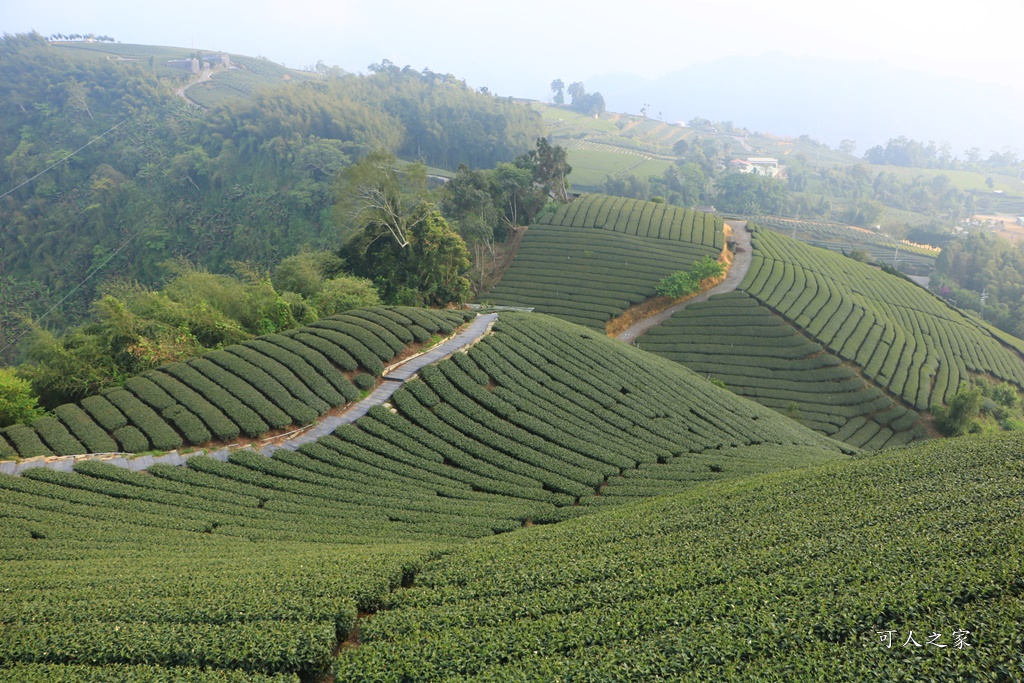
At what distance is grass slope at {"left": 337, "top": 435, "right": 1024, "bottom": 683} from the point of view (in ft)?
34.2

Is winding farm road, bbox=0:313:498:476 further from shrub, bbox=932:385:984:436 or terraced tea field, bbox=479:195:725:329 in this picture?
shrub, bbox=932:385:984:436

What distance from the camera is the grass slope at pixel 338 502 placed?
474 inches

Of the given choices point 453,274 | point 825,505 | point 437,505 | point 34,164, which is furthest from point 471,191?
point 34,164

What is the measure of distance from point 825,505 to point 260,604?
14.8 meters

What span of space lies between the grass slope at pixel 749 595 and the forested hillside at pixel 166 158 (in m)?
62.6

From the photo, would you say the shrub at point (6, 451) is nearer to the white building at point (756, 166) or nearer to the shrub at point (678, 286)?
the shrub at point (678, 286)

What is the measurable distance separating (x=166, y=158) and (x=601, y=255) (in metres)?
81.1

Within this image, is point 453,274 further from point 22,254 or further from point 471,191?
point 22,254

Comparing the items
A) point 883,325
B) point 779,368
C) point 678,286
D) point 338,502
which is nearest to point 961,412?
point 779,368

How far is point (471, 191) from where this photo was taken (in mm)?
63062

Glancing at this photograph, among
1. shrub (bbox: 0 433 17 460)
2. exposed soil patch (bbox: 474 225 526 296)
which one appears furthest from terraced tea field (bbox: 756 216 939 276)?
shrub (bbox: 0 433 17 460)

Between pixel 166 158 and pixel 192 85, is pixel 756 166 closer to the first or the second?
pixel 166 158

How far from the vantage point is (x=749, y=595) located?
12.5 meters

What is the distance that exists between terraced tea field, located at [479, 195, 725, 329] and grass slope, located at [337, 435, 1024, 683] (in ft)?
115
